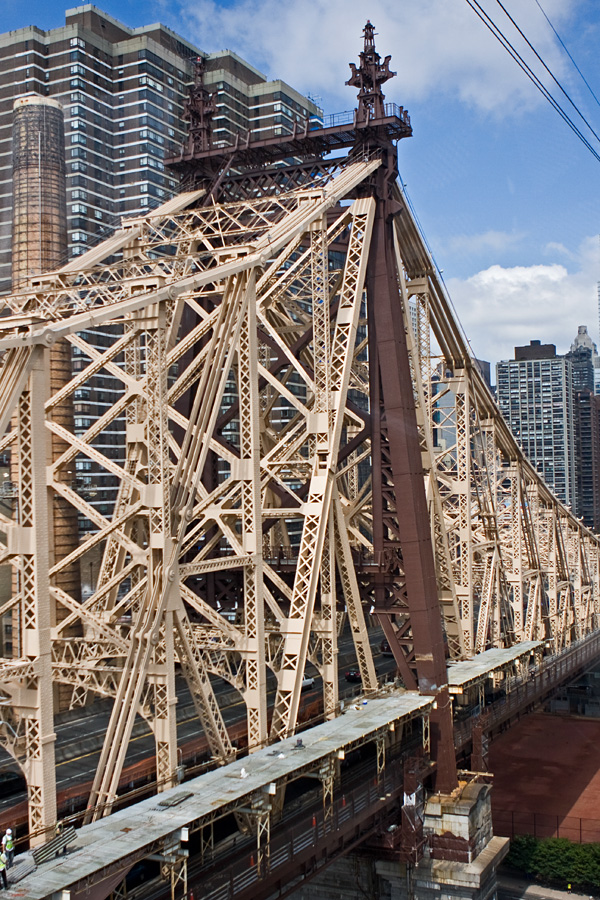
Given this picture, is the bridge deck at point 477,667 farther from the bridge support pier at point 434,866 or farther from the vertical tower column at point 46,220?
the vertical tower column at point 46,220

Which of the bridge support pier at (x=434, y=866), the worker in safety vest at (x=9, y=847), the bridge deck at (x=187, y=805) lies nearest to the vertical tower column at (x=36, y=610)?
the worker in safety vest at (x=9, y=847)

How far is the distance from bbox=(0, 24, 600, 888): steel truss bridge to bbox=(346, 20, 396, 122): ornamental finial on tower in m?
0.17

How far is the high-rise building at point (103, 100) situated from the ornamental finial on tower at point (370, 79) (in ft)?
133

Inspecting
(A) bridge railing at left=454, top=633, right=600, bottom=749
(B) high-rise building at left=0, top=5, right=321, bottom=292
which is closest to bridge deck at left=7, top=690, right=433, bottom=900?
(A) bridge railing at left=454, top=633, right=600, bottom=749

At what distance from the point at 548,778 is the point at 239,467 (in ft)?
117

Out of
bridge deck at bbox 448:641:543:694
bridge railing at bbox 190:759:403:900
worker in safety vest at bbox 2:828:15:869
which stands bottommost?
bridge railing at bbox 190:759:403:900

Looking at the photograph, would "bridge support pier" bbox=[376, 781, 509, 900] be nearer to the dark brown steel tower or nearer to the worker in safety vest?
the dark brown steel tower

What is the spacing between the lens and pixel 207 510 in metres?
29.7

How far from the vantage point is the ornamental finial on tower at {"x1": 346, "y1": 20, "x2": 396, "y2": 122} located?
124ft

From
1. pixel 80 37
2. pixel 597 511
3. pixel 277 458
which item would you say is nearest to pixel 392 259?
pixel 277 458

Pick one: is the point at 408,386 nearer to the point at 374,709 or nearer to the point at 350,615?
the point at 350,615

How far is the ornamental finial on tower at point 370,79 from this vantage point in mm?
37719

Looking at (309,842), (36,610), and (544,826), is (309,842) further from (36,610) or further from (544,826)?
(544,826)

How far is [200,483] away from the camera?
33531 mm
